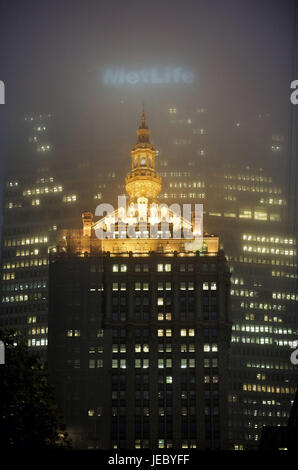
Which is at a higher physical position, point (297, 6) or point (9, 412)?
point (297, 6)

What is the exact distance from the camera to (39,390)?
110 meters

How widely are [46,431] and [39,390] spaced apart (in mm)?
4717
